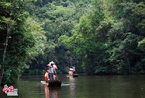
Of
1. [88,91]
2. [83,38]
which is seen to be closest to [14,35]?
[88,91]

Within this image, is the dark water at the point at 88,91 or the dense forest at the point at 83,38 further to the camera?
the dense forest at the point at 83,38

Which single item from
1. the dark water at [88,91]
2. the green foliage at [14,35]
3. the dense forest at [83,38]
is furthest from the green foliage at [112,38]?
the green foliage at [14,35]

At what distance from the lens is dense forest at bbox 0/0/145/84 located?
23750mm

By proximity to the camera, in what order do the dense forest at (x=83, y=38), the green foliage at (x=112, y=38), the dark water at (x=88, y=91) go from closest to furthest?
the dark water at (x=88, y=91) < the dense forest at (x=83, y=38) < the green foliage at (x=112, y=38)

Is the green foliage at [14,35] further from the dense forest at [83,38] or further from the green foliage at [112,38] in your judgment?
the green foliage at [112,38]

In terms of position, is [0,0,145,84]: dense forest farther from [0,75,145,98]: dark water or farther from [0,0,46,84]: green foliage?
[0,75,145,98]: dark water

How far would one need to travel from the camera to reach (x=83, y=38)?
50.3 metres

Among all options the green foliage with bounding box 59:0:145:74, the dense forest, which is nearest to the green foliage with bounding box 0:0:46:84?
the dense forest

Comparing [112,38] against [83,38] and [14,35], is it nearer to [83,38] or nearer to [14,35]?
[83,38]

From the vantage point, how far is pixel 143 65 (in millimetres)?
41719

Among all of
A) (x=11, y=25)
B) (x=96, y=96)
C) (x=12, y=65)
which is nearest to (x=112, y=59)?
(x=12, y=65)

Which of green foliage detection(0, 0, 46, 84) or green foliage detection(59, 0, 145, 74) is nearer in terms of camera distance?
green foliage detection(0, 0, 46, 84)

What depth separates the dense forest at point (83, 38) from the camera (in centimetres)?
2375

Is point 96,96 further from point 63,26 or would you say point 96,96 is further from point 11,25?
point 63,26
